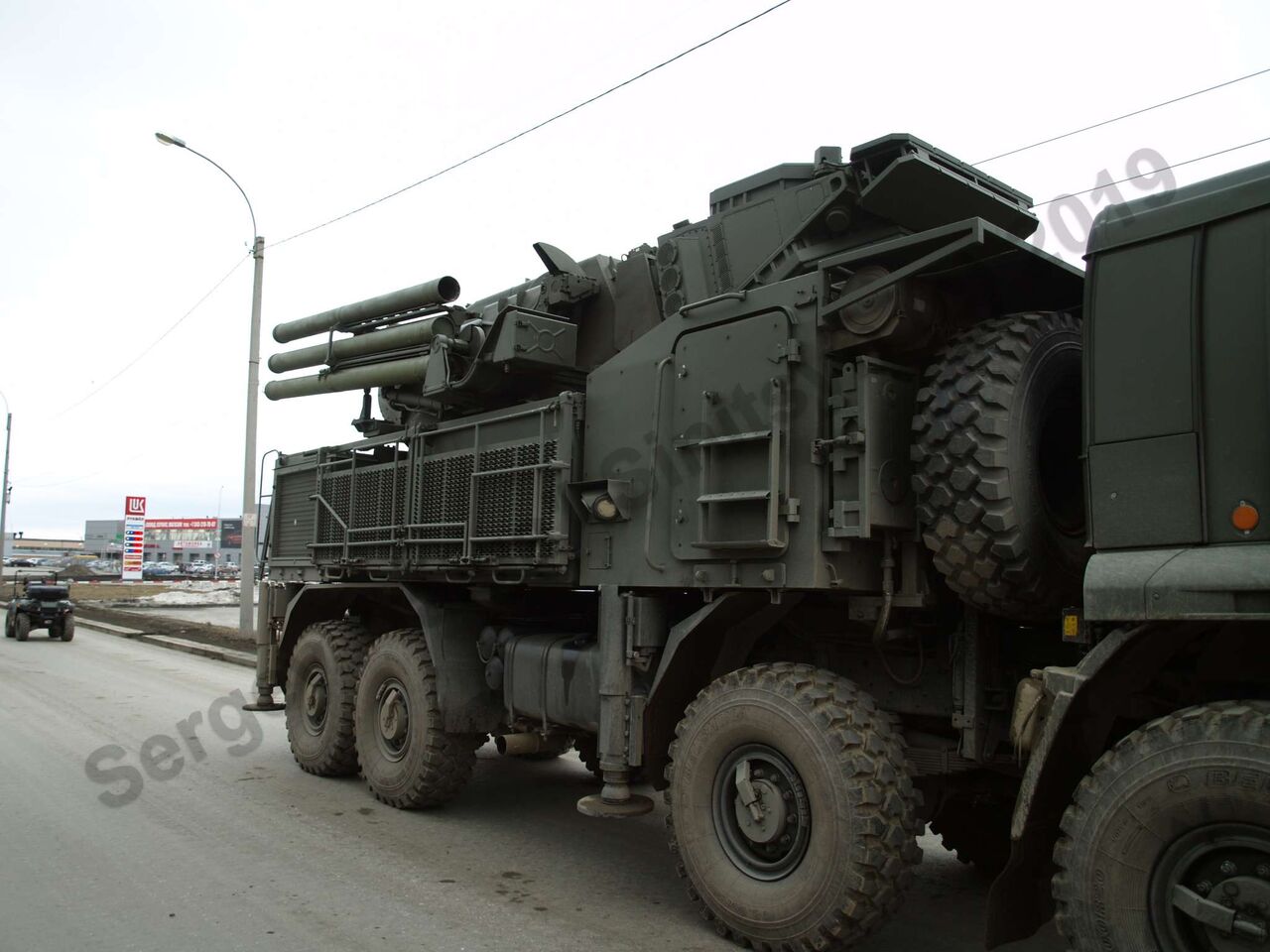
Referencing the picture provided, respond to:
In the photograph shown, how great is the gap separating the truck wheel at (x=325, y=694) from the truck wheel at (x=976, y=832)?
4623mm

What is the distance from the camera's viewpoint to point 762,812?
4.58 m

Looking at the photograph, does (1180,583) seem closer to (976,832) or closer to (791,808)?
(791,808)

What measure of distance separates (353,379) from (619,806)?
15.7 ft

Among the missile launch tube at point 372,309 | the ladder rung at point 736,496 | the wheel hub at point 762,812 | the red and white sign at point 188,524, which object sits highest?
the red and white sign at point 188,524

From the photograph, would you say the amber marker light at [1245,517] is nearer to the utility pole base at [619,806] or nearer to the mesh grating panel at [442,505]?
the utility pole base at [619,806]

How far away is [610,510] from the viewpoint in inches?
225

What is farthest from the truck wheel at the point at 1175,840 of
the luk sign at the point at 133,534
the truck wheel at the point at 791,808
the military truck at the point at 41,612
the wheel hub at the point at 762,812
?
the luk sign at the point at 133,534

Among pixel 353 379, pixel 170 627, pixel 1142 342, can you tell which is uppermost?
pixel 353 379

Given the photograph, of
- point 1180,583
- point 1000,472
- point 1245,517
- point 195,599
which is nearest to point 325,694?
point 1000,472

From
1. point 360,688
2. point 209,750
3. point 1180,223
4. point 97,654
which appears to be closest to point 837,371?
point 1180,223

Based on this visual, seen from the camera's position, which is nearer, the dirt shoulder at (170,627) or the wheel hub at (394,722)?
the wheel hub at (394,722)

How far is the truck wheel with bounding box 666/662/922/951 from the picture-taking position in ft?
13.8

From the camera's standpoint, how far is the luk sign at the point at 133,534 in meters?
48.0

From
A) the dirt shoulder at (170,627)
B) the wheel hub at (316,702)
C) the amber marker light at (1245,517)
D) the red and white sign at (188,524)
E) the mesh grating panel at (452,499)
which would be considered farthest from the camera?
the red and white sign at (188,524)
